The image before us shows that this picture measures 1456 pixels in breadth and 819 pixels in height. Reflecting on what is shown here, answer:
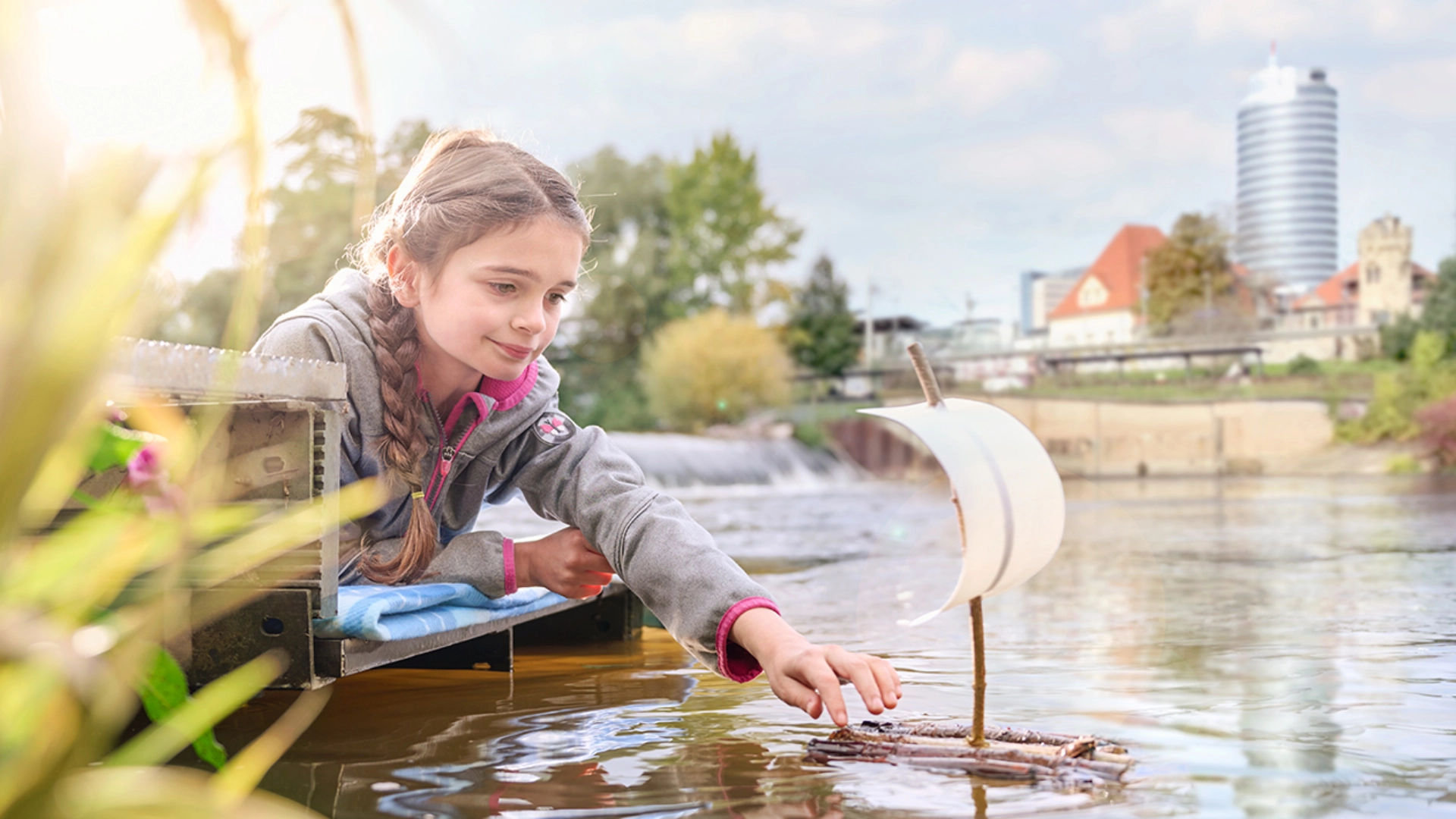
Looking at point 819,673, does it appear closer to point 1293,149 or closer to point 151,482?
point 151,482

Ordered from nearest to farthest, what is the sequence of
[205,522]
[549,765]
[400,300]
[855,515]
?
[205,522] → [549,765] → [400,300] → [855,515]

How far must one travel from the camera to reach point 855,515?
12.0m

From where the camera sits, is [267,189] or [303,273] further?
[303,273]

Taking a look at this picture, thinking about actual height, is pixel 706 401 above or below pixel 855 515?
above

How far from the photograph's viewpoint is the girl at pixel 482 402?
1944mm

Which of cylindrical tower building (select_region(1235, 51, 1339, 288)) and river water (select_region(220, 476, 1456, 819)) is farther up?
cylindrical tower building (select_region(1235, 51, 1339, 288))

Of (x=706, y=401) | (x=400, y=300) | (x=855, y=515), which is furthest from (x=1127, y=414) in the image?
(x=400, y=300)

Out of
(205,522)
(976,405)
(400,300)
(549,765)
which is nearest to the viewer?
(205,522)

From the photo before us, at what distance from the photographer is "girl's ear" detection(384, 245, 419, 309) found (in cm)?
211

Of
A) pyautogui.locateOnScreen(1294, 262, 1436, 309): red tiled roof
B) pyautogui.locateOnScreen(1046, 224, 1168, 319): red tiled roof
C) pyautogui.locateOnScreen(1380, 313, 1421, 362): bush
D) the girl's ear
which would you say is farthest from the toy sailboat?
pyautogui.locateOnScreen(1046, 224, 1168, 319): red tiled roof

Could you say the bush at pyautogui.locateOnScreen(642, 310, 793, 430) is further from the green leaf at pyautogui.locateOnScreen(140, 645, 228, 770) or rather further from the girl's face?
the green leaf at pyautogui.locateOnScreen(140, 645, 228, 770)

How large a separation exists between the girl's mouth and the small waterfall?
1399cm

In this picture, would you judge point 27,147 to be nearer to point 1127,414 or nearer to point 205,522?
point 205,522

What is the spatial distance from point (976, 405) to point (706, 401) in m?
24.9
